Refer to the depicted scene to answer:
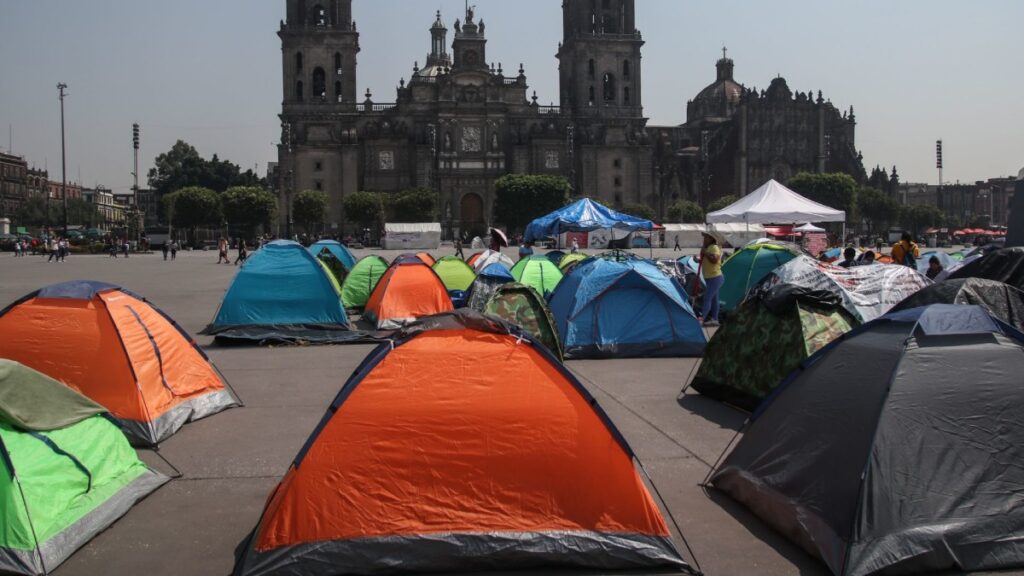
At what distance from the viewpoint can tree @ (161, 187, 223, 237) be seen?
7656 centimetres

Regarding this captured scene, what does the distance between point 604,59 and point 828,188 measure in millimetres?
21935

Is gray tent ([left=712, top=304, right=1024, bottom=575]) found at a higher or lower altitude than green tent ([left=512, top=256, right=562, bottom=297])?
lower

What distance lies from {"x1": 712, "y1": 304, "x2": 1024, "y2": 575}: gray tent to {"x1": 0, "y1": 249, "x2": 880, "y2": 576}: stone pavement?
33cm

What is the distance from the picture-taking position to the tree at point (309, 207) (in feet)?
244

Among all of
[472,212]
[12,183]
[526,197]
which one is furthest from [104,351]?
[12,183]

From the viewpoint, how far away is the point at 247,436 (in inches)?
337

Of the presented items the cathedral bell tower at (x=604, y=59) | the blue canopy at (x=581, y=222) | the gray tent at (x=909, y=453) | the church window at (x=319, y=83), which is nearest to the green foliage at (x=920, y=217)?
the cathedral bell tower at (x=604, y=59)

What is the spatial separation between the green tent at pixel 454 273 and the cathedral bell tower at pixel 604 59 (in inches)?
2506

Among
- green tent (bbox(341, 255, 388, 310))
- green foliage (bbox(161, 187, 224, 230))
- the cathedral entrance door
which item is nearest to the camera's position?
green tent (bbox(341, 255, 388, 310))

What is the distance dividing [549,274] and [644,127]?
223 ft

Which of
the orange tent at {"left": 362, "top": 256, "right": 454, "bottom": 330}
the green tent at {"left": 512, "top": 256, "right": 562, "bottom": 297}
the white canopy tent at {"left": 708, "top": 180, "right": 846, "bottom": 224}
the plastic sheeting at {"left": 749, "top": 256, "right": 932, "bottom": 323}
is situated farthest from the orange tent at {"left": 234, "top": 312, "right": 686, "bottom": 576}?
the white canopy tent at {"left": 708, "top": 180, "right": 846, "bottom": 224}

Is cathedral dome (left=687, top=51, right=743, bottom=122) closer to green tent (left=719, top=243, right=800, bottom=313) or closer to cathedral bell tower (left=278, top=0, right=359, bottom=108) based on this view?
cathedral bell tower (left=278, top=0, right=359, bottom=108)

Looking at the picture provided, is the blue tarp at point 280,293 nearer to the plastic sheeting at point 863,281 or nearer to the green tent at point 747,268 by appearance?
the plastic sheeting at point 863,281

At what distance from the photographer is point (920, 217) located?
8919 cm
